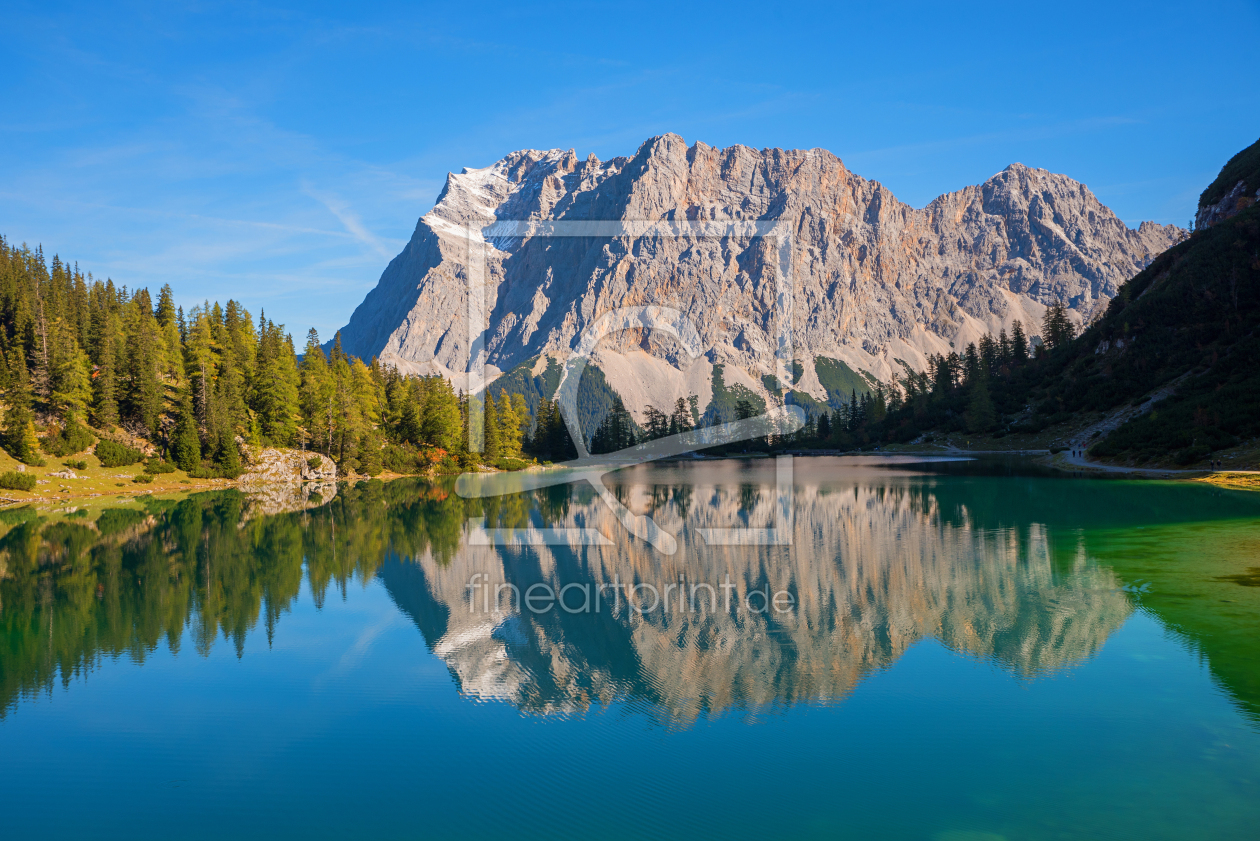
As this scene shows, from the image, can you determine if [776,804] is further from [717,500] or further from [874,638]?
[717,500]

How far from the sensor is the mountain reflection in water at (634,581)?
15430mm

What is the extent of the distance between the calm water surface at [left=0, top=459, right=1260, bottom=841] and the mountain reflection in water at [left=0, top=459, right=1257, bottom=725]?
159mm

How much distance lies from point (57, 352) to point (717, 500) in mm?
58415

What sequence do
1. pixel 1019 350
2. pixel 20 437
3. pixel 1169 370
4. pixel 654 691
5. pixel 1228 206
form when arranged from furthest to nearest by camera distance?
pixel 1019 350 < pixel 1228 206 < pixel 1169 370 < pixel 20 437 < pixel 654 691

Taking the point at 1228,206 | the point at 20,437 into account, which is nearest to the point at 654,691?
the point at 20,437

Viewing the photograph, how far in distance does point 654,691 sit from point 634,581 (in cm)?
993

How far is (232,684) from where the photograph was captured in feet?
51.6

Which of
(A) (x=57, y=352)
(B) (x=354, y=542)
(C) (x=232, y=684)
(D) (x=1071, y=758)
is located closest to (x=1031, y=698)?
(D) (x=1071, y=758)

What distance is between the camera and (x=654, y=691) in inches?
563

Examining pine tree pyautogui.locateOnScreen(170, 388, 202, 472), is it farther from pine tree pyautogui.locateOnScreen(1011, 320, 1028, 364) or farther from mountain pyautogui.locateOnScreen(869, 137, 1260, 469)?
pine tree pyautogui.locateOnScreen(1011, 320, 1028, 364)

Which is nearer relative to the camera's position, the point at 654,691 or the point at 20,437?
the point at 654,691

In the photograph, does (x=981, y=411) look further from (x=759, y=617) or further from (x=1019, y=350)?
(x=759, y=617)

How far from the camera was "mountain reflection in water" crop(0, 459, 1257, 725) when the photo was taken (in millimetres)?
15430

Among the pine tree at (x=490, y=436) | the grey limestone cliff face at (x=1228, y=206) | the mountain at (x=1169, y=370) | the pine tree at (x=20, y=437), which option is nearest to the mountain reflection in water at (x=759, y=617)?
the mountain at (x=1169, y=370)
